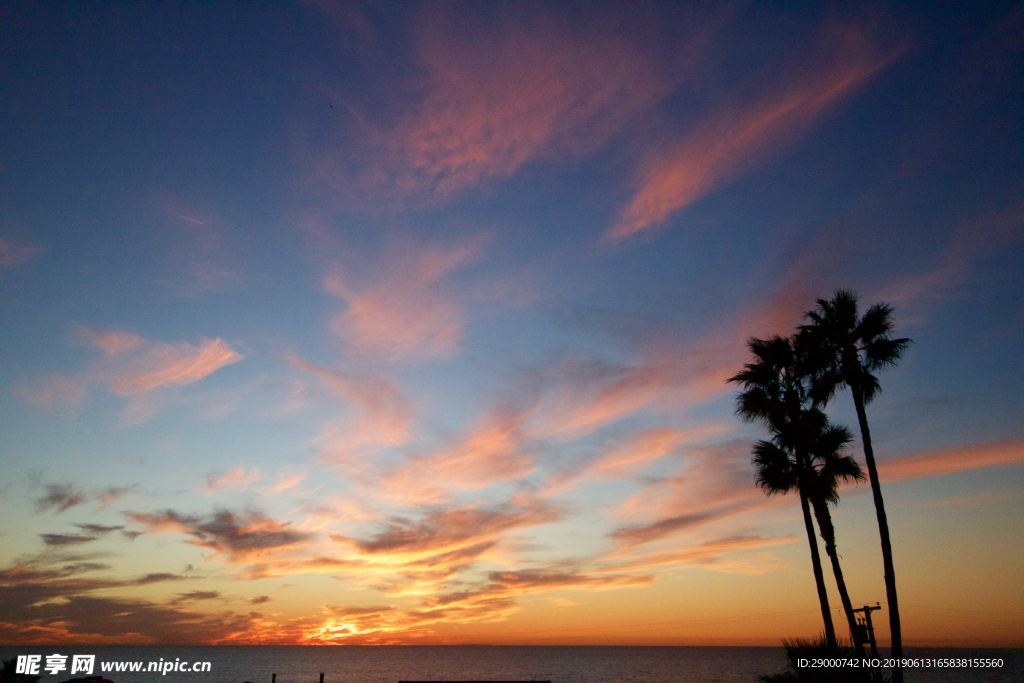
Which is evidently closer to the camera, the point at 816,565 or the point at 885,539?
the point at 885,539

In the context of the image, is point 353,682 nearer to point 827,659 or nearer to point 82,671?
point 82,671

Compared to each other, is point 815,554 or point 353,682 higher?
point 815,554

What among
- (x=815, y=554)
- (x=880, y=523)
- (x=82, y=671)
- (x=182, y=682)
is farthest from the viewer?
(x=182, y=682)

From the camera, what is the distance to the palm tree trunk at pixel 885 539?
23.4m

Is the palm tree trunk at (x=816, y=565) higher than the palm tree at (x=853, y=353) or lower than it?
lower

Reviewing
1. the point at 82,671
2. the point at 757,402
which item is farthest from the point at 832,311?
the point at 82,671

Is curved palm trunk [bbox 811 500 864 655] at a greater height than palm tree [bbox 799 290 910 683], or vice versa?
palm tree [bbox 799 290 910 683]

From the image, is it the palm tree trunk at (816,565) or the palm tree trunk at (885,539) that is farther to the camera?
the palm tree trunk at (816,565)

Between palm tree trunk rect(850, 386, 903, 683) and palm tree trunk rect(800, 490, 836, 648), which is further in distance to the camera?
palm tree trunk rect(800, 490, 836, 648)

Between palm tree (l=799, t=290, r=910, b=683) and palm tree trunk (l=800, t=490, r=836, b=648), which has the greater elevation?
palm tree (l=799, t=290, r=910, b=683)

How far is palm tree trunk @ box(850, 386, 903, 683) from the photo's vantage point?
76.7ft

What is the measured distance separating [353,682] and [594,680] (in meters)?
43.3

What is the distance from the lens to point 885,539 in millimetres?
25047

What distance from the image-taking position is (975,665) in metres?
153
